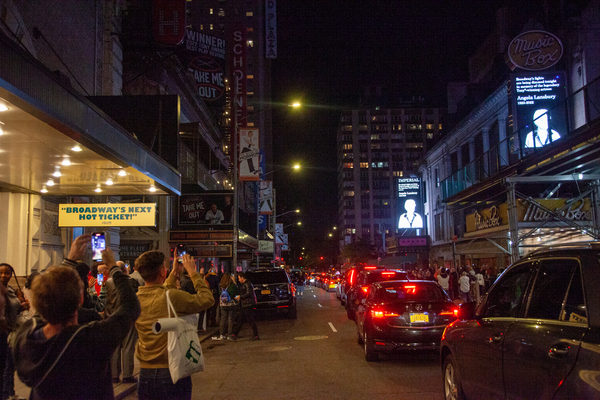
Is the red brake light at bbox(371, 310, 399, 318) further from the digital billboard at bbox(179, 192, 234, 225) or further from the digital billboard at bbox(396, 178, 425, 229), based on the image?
the digital billboard at bbox(396, 178, 425, 229)

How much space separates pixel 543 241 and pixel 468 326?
38.9 ft

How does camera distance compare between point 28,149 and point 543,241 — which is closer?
point 28,149

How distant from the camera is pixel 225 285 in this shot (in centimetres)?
1389

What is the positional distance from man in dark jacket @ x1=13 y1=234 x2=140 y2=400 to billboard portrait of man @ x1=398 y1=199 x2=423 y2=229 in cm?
4707

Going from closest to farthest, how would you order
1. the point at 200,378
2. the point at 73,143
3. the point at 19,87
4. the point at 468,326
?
the point at 468,326 → the point at 19,87 → the point at 73,143 → the point at 200,378

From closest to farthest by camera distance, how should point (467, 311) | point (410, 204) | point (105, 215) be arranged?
point (467, 311) < point (105, 215) < point (410, 204)

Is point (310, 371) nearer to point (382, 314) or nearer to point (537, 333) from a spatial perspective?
point (382, 314)

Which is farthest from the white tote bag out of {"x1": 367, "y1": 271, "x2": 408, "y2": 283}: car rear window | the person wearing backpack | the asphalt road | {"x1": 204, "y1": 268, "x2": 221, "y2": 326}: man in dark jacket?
{"x1": 367, "y1": 271, "x2": 408, "y2": 283}: car rear window

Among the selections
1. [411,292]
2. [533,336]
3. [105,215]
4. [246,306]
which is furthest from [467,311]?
[105,215]

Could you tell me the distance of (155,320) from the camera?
167 inches

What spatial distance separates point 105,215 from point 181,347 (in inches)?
359

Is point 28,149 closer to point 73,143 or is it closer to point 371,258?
point 73,143

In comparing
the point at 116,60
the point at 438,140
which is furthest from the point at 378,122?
the point at 116,60

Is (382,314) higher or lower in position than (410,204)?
lower
